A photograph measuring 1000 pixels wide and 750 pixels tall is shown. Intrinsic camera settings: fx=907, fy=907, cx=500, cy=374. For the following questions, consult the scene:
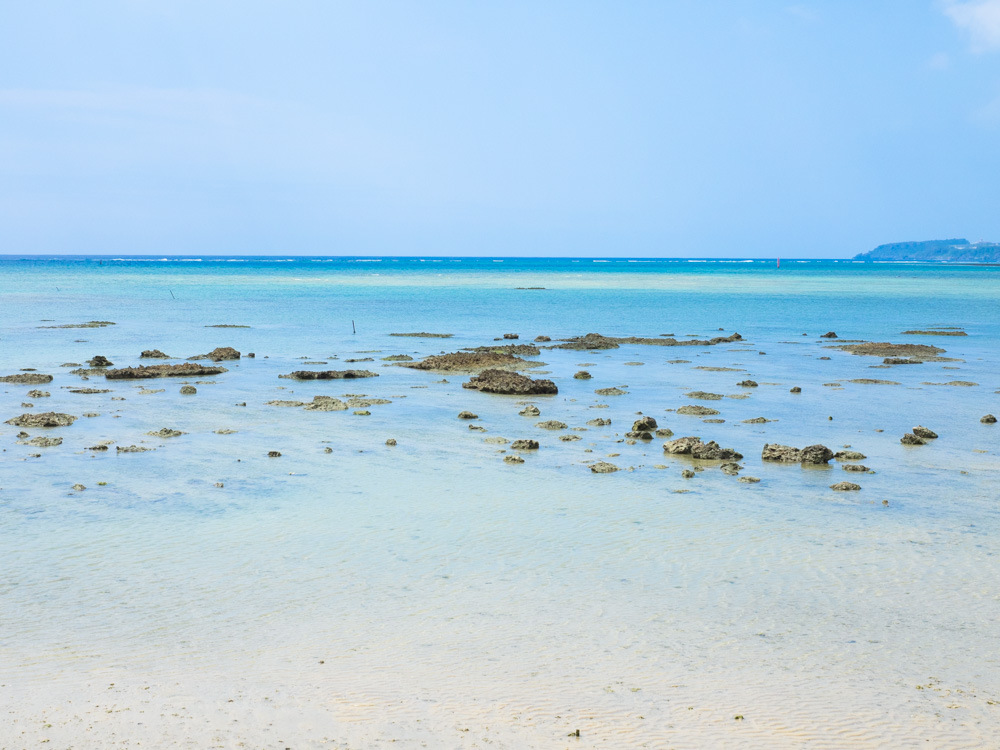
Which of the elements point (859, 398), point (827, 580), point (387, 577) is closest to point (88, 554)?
point (387, 577)

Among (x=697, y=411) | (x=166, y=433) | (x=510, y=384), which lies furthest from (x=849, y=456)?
(x=166, y=433)

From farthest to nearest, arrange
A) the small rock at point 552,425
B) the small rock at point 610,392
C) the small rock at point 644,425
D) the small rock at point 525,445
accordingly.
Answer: the small rock at point 610,392 < the small rock at point 552,425 < the small rock at point 644,425 < the small rock at point 525,445

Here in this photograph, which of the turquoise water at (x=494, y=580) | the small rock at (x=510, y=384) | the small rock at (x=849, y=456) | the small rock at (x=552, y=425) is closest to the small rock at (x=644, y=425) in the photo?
the turquoise water at (x=494, y=580)

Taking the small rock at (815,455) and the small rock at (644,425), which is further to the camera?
the small rock at (644,425)

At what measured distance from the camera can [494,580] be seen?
7.90 meters

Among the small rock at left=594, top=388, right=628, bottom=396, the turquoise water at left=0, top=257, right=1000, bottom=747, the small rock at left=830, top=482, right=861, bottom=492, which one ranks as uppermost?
the small rock at left=830, top=482, right=861, bottom=492

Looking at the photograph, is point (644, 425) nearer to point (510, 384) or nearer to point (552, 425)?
point (552, 425)

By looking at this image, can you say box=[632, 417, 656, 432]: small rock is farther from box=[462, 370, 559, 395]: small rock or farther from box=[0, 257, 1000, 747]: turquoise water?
box=[462, 370, 559, 395]: small rock

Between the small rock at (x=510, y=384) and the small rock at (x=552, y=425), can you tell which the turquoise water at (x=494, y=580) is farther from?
the small rock at (x=510, y=384)

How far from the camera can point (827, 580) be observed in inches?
314

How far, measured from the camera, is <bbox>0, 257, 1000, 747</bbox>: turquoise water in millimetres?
5609

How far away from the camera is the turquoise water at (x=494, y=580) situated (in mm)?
5609

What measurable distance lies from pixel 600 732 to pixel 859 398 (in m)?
15.2

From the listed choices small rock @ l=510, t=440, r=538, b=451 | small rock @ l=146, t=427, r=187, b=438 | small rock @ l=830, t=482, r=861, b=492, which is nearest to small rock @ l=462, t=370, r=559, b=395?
small rock @ l=510, t=440, r=538, b=451
